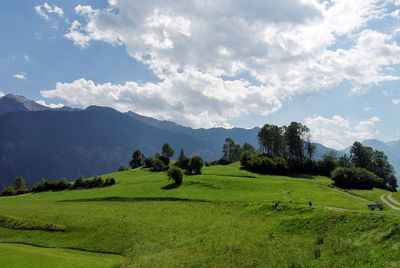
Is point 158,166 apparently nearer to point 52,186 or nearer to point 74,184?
point 74,184

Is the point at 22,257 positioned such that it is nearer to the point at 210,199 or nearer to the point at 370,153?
the point at 210,199

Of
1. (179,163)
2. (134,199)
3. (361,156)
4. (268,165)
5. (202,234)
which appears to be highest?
(361,156)

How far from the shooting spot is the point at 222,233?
4872 centimetres

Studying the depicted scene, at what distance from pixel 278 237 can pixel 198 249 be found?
916 cm

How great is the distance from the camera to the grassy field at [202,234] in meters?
31.7

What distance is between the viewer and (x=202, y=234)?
5016 centimetres

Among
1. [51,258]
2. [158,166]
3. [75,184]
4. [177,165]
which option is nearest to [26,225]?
[51,258]

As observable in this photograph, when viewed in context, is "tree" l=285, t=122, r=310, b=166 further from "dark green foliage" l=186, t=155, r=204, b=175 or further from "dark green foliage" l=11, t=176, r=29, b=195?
"dark green foliage" l=11, t=176, r=29, b=195

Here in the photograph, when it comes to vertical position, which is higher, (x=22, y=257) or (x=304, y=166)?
(x=304, y=166)

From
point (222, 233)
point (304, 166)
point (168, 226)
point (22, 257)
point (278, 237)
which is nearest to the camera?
point (278, 237)

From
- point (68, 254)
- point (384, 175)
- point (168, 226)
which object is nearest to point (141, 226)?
point (168, 226)

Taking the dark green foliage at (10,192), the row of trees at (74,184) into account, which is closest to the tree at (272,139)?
the row of trees at (74,184)

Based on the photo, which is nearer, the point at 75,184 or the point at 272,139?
the point at 75,184

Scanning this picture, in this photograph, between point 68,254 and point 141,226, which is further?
point 141,226
